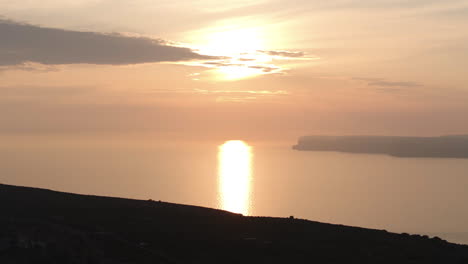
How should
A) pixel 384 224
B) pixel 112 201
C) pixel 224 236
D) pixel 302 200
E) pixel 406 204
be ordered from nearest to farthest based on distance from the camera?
pixel 224 236 → pixel 112 201 → pixel 384 224 → pixel 406 204 → pixel 302 200

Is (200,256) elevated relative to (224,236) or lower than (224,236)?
lower

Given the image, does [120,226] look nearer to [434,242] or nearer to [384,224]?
[434,242]

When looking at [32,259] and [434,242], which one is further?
[434,242]

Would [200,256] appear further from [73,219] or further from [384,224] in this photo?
[384,224]

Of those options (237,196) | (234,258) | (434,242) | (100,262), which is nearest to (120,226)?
(234,258)

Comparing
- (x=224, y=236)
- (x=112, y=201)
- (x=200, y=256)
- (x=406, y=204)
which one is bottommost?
(x=200, y=256)

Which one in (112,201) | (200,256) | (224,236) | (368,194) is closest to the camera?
(200,256)
